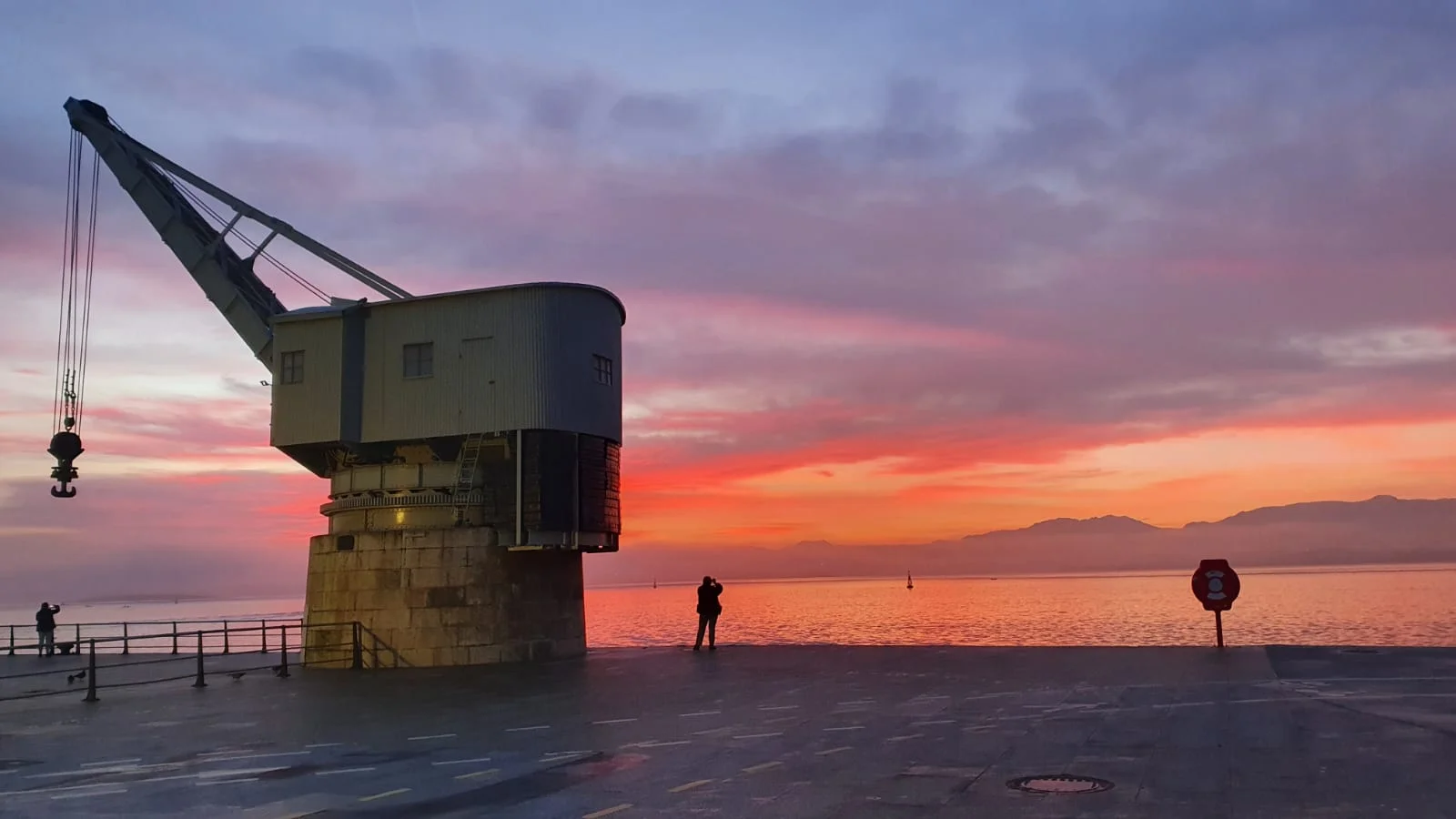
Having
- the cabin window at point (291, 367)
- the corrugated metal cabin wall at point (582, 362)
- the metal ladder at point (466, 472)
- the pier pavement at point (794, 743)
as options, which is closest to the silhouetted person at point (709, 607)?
the corrugated metal cabin wall at point (582, 362)

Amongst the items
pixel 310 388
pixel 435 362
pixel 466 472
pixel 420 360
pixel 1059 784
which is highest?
pixel 420 360

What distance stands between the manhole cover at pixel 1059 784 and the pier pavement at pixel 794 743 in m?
0.19

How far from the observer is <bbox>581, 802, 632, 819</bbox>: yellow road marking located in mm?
10930

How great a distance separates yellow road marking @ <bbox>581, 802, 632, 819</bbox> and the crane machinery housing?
20.2 metres

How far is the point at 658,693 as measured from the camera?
72.7ft

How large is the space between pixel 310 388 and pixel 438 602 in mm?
7899

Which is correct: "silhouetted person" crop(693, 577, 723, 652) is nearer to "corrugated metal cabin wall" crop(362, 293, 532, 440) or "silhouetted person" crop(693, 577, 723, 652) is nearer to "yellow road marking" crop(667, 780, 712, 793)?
"corrugated metal cabin wall" crop(362, 293, 532, 440)

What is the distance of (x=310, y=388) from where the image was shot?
1339 inches

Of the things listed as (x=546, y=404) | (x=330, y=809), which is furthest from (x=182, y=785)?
(x=546, y=404)

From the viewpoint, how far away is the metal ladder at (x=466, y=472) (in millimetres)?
32250

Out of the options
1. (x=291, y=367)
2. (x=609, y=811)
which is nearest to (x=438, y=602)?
(x=291, y=367)

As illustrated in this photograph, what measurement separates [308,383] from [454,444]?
17.1 ft

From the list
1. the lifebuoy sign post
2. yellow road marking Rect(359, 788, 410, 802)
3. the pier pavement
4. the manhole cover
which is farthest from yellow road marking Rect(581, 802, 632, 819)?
the lifebuoy sign post

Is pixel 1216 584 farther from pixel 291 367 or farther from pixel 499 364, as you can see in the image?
pixel 291 367
